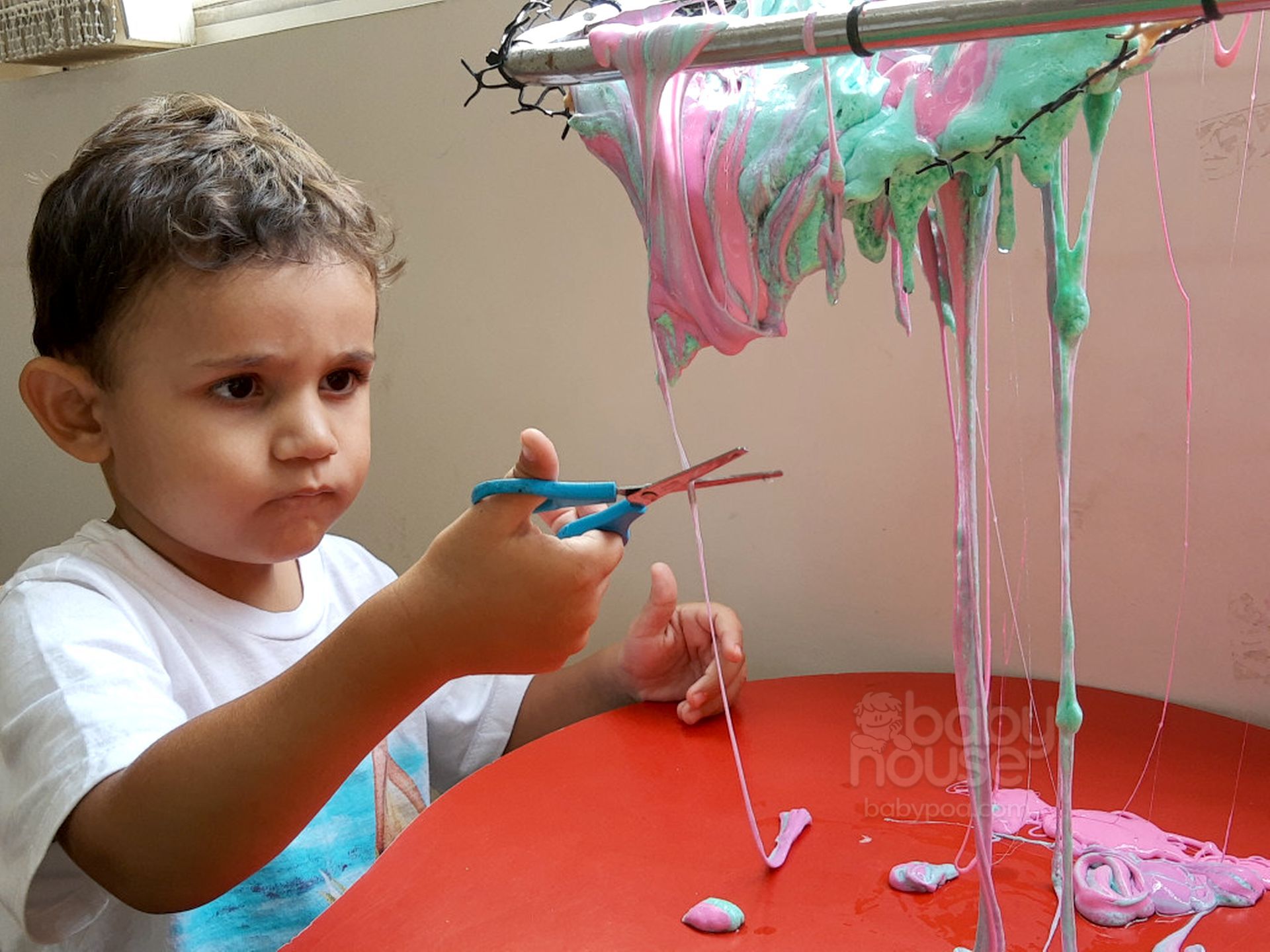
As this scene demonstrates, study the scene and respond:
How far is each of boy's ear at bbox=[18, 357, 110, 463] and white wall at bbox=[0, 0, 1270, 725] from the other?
1.21ft

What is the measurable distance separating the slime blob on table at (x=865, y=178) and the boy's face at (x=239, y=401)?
20 centimetres

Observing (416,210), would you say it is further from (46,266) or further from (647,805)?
(647,805)

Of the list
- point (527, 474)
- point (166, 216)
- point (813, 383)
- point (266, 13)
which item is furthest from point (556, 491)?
point (266, 13)

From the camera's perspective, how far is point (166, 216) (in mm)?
585

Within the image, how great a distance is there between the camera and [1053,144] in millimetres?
372

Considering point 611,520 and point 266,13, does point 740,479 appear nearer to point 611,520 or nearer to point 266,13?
point 611,520

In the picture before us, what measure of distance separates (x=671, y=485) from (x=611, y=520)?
4 cm

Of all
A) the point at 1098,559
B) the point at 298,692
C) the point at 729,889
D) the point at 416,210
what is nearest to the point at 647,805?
the point at 729,889

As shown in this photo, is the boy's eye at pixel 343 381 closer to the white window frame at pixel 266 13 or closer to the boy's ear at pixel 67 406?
the boy's ear at pixel 67 406

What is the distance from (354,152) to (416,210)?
0.08 meters

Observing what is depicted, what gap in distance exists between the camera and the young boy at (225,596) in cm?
48

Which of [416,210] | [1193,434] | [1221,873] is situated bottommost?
[1221,873]

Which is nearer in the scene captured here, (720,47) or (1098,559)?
(720,47)

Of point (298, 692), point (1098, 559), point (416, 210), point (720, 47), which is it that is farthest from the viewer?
point (416, 210)
